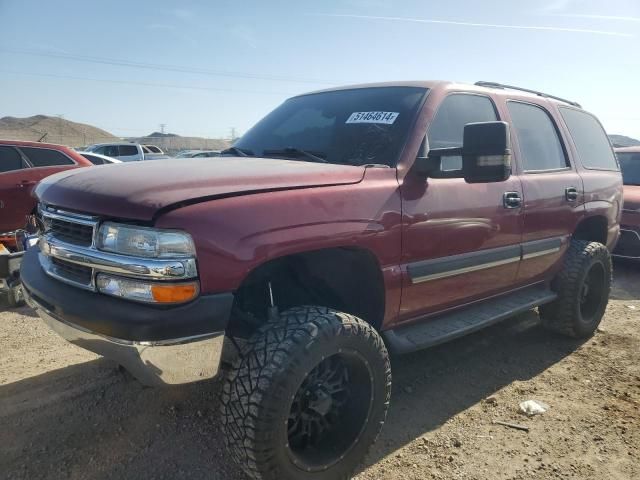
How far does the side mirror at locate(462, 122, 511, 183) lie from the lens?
8.08 feet

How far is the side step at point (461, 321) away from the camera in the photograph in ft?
9.15

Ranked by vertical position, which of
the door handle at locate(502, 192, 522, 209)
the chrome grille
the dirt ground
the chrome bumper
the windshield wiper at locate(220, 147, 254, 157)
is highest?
the windshield wiper at locate(220, 147, 254, 157)

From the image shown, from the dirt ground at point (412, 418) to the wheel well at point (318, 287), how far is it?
2.40 ft

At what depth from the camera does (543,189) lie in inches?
145

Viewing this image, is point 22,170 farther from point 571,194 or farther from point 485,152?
point 571,194

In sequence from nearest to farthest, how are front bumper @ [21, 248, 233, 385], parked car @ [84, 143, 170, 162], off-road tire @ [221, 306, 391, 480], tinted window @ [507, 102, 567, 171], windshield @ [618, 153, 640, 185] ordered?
front bumper @ [21, 248, 233, 385] → off-road tire @ [221, 306, 391, 480] → tinted window @ [507, 102, 567, 171] → windshield @ [618, 153, 640, 185] → parked car @ [84, 143, 170, 162]

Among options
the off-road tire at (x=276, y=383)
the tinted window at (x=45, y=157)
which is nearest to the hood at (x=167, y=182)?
the off-road tire at (x=276, y=383)

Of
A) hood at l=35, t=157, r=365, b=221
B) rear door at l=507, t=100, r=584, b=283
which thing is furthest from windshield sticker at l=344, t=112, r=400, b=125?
rear door at l=507, t=100, r=584, b=283

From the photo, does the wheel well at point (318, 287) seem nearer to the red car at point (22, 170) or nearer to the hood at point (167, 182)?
the hood at point (167, 182)

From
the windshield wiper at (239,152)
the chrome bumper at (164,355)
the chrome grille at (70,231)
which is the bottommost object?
the chrome bumper at (164,355)

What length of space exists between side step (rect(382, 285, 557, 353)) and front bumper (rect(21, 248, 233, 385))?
3.77 feet

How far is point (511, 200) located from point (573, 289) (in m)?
1.28

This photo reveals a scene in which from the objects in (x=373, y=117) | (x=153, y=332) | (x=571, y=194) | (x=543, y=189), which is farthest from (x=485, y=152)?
(x=571, y=194)

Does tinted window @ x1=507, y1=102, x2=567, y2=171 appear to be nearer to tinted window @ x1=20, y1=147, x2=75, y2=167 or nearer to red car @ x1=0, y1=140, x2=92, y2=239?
red car @ x1=0, y1=140, x2=92, y2=239
